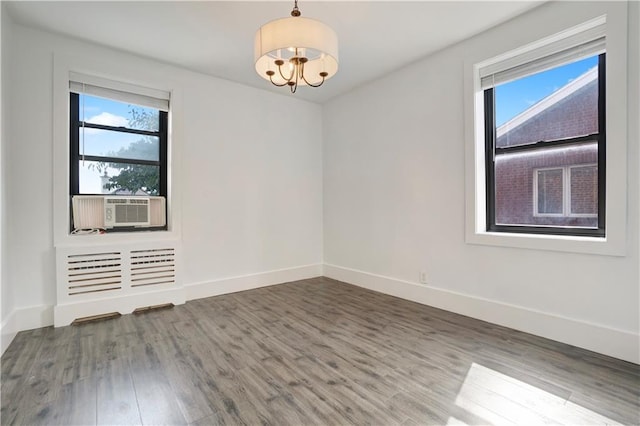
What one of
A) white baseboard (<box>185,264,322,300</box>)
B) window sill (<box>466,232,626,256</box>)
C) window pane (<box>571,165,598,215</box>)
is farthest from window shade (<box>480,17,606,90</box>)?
white baseboard (<box>185,264,322,300</box>)

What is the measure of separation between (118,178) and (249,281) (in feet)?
6.42

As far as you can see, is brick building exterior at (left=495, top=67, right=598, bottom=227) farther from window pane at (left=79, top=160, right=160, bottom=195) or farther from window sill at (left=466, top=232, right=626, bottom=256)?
window pane at (left=79, top=160, right=160, bottom=195)

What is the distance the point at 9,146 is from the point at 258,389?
2.98 meters

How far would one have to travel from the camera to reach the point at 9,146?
267 cm

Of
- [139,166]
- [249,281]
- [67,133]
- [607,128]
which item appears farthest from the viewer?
[249,281]

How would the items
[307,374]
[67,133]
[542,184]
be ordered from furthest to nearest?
[67,133] < [542,184] < [307,374]

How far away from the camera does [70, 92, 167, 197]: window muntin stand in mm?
3168

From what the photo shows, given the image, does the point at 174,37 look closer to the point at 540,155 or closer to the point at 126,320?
the point at 126,320

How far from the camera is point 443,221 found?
10.6ft

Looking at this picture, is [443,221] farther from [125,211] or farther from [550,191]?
[125,211]

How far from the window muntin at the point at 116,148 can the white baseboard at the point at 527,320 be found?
10.2 ft

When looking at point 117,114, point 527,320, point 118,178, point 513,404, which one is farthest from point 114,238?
point 527,320

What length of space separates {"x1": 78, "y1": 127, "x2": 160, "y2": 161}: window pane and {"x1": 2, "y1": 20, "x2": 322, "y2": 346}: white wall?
30 centimetres

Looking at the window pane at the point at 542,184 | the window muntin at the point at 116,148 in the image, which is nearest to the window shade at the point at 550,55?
the window pane at the point at 542,184
